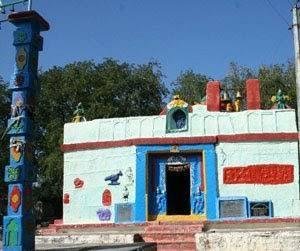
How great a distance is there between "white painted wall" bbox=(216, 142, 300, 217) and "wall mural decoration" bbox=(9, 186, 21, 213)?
7.91 meters

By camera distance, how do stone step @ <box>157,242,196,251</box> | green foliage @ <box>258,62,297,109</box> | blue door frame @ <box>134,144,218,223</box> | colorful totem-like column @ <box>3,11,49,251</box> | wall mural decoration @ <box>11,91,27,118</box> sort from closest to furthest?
1. colorful totem-like column @ <box>3,11,49,251</box>
2. wall mural decoration @ <box>11,91,27,118</box>
3. stone step @ <box>157,242,196,251</box>
4. blue door frame @ <box>134,144,218,223</box>
5. green foliage @ <box>258,62,297,109</box>

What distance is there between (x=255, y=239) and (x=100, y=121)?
7052 millimetres

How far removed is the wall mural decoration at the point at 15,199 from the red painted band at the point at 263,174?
7990 millimetres

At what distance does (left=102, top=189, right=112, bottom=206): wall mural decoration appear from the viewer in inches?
671

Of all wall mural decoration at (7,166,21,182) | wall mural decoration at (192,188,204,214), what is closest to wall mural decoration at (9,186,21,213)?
wall mural decoration at (7,166,21,182)

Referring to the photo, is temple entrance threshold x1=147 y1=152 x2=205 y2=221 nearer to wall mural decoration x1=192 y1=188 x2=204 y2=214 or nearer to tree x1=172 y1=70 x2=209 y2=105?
wall mural decoration x1=192 y1=188 x2=204 y2=214

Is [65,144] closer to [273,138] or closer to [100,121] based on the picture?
[100,121]

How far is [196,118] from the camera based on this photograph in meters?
17.1

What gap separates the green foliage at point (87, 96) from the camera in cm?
2925

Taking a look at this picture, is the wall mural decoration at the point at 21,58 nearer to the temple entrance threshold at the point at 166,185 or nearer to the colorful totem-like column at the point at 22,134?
the colorful totem-like column at the point at 22,134

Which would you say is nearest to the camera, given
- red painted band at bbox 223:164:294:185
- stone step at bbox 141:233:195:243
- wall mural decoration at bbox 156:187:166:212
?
stone step at bbox 141:233:195:243

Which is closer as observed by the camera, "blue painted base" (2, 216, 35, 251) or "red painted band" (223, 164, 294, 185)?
"blue painted base" (2, 216, 35, 251)

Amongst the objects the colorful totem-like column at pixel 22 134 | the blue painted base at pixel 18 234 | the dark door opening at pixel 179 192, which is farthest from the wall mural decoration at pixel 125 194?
the blue painted base at pixel 18 234


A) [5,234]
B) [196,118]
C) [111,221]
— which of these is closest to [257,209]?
[196,118]
